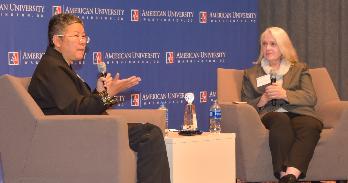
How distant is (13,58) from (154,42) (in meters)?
1.42

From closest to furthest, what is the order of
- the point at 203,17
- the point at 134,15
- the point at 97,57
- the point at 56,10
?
the point at 56,10
the point at 97,57
the point at 134,15
the point at 203,17

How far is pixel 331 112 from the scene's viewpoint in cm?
508

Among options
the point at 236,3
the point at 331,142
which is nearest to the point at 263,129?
the point at 331,142

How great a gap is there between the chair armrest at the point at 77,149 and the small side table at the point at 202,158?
0.56 m

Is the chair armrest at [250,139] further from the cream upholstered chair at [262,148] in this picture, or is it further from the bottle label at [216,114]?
the bottle label at [216,114]

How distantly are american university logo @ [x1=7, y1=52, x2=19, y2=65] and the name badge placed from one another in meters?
1.83

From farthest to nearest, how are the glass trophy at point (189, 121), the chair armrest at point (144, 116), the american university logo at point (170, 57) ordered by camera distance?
the american university logo at point (170, 57), the chair armrest at point (144, 116), the glass trophy at point (189, 121)

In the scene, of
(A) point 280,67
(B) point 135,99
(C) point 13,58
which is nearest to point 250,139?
(A) point 280,67

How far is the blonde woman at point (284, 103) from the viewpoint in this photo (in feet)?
14.8

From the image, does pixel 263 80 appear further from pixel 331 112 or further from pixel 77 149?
pixel 77 149

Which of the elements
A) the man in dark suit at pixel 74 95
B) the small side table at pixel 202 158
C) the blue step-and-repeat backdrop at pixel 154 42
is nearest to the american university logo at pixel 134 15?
the blue step-and-repeat backdrop at pixel 154 42

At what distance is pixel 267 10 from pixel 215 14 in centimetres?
67

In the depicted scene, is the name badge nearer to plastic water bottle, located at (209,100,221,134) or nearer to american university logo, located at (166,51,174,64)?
plastic water bottle, located at (209,100,221,134)

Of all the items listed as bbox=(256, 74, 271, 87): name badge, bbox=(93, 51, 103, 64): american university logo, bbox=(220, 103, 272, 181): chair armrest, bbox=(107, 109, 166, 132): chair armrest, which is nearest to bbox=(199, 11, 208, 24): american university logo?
bbox=(93, 51, 103, 64): american university logo
